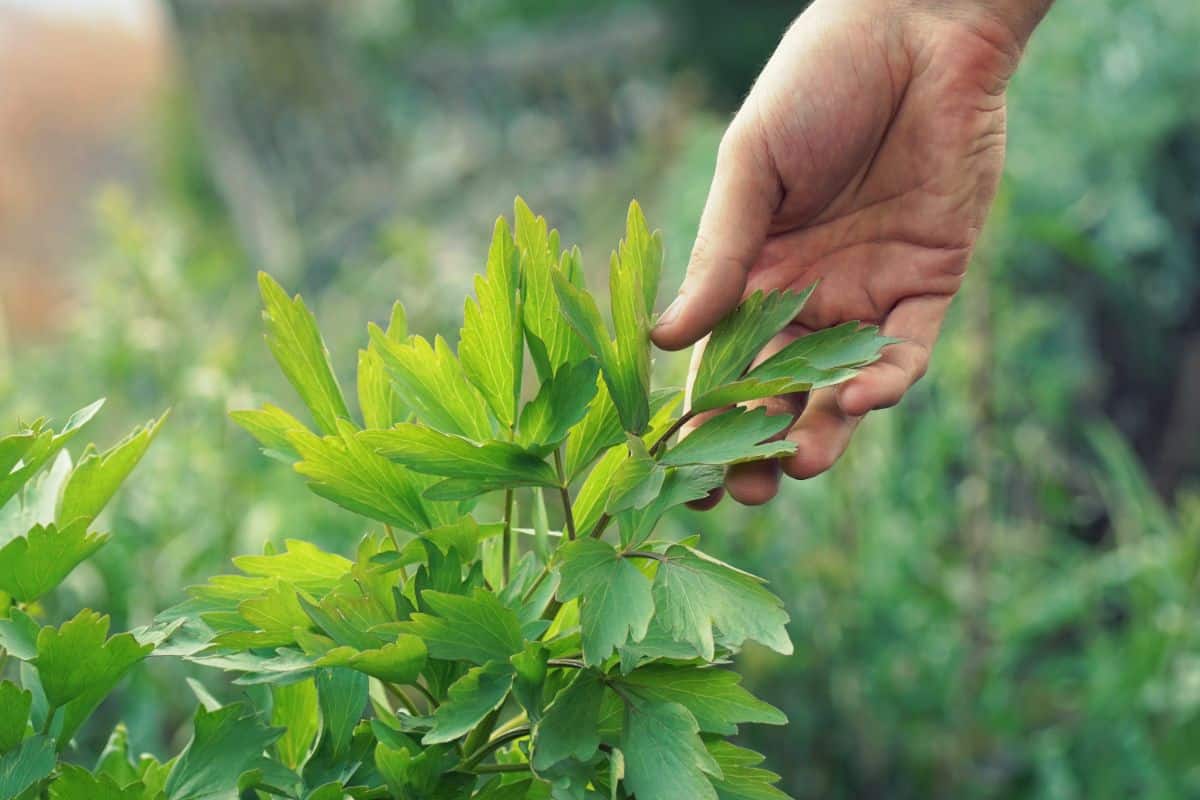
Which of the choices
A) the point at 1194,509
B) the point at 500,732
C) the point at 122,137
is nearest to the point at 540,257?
the point at 500,732

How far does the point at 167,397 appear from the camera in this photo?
7.22 ft

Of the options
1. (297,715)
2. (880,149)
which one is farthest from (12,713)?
(880,149)

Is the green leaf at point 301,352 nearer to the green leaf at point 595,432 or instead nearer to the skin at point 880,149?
the green leaf at point 595,432

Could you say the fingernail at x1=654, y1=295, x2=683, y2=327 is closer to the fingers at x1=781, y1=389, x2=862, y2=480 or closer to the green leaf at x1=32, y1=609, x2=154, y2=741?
the fingers at x1=781, y1=389, x2=862, y2=480

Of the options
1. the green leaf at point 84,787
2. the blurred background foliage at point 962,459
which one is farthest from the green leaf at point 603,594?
the blurred background foliage at point 962,459

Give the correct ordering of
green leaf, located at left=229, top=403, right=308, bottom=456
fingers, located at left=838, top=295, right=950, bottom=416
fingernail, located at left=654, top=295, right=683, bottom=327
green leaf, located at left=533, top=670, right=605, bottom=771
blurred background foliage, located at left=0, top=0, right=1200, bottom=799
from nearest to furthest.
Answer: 1. green leaf, located at left=533, top=670, right=605, bottom=771
2. green leaf, located at left=229, top=403, right=308, bottom=456
3. fingernail, located at left=654, top=295, right=683, bottom=327
4. fingers, located at left=838, top=295, right=950, bottom=416
5. blurred background foliage, located at left=0, top=0, right=1200, bottom=799

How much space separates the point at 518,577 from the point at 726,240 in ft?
1.13

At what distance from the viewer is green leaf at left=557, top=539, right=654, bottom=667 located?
492mm

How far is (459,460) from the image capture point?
53 centimetres

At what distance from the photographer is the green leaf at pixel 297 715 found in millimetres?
603

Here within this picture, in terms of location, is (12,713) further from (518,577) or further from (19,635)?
(518,577)

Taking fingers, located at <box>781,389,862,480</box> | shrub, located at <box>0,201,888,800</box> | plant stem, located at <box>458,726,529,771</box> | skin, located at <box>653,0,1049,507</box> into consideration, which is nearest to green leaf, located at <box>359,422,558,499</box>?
shrub, located at <box>0,201,888,800</box>

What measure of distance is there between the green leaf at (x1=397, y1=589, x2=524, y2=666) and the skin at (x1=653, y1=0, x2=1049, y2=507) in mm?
464

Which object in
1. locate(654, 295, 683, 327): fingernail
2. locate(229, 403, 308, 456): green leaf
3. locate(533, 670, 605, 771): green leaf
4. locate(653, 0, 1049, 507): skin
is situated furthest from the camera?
locate(653, 0, 1049, 507): skin
